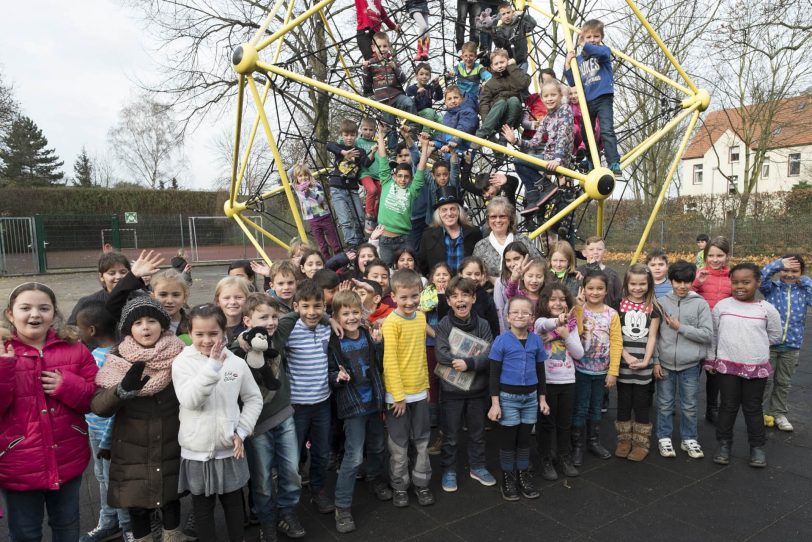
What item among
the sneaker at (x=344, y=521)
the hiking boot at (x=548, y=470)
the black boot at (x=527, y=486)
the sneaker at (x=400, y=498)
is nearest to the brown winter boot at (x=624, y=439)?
the hiking boot at (x=548, y=470)

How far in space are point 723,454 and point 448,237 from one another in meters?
2.79

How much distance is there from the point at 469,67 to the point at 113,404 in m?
5.33

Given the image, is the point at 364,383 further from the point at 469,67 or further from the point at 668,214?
the point at 668,214

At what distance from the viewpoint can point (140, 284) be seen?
10.3ft

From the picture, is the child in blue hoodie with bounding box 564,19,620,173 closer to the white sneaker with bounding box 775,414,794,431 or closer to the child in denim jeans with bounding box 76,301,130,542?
the white sneaker with bounding box 775,414,794,431

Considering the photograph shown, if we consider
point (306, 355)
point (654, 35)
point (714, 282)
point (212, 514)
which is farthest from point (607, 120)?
point (212, 514)

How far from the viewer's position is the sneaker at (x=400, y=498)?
11.1ft

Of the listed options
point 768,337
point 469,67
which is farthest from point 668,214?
point 768,337

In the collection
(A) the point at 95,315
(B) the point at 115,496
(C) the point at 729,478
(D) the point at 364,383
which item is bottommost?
(C) the point at 729,478

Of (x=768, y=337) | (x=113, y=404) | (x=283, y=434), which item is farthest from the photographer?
(x=768, y=337)

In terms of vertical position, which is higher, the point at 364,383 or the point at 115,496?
the point at 364,383

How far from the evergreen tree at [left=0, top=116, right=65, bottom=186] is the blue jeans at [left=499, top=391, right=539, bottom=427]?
43.0m

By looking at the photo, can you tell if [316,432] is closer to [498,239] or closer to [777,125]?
[498,239]

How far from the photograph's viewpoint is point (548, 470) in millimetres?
3740
